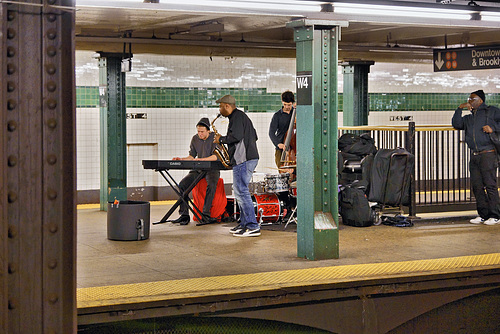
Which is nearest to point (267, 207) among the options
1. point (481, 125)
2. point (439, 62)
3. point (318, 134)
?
point (318, 134)

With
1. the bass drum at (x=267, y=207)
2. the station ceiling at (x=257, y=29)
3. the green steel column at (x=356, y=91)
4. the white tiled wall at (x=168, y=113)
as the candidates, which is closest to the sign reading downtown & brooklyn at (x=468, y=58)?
the station ceiling at (x=257, y=29)

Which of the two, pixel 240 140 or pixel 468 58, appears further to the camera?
pixel 468 58

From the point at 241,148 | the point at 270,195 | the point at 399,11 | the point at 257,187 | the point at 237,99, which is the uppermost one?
the point at 399,11

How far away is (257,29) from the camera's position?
9273 mm

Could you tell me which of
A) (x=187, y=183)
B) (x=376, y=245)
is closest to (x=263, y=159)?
(x=187, y=183)

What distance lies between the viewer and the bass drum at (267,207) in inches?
388

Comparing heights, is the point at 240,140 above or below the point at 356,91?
below

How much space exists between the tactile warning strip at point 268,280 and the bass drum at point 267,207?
2.99m

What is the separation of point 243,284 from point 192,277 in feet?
2.06

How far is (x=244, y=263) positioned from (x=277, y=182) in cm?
272

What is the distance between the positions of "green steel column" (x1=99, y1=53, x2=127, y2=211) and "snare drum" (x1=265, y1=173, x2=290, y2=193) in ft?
9.49

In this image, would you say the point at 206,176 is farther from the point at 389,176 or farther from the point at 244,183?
the point at 389,176

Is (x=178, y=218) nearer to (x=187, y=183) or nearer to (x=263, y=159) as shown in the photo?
(x=187, y=183)

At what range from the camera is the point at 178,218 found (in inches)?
405
